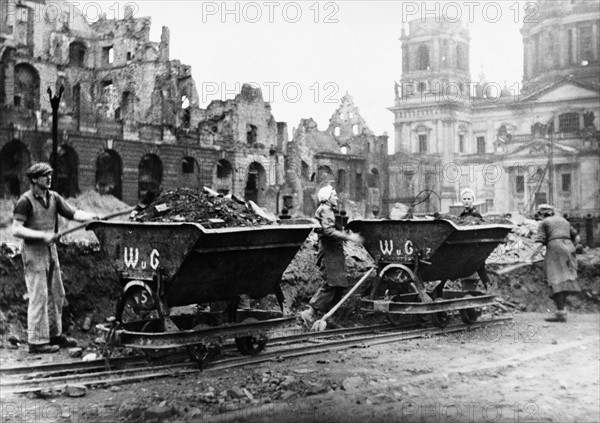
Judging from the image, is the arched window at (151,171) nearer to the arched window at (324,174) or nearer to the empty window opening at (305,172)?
the empty window opening at (305,172)

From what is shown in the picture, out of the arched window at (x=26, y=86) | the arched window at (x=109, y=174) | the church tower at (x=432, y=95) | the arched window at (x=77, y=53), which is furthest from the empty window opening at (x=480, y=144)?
the arched window at (x=26, y=86)

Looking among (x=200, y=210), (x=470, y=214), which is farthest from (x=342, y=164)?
(x=200, y=210)

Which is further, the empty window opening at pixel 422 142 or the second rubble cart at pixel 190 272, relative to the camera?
the empty window opening at pixel 422 142

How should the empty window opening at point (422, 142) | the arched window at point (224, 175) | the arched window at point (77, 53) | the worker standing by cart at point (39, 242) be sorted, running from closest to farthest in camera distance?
the worker standing by cart at point (39, 242) → the arched window at point (224, 175) → the arched window at point (77, 53) → the empty window opening at point (422, 142)

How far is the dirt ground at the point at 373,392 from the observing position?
18.2 feet

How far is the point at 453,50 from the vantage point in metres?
58.5

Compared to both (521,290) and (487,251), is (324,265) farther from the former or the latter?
(521,290)

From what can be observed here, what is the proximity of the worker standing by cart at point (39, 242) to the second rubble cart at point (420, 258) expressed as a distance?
12.8 feet

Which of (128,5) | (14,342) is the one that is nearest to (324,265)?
(14,342)

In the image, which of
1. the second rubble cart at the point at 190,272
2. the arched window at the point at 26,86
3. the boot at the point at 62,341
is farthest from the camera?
the arched window at the point at 26,86

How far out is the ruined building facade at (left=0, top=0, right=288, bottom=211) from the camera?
29.8 metres

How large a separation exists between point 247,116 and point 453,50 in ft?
87.9

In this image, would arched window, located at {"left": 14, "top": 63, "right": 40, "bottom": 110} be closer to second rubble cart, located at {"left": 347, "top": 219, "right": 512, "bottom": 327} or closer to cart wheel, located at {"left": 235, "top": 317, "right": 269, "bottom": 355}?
second rubble cart, located at {"left": 347, "top": 219, "right": 512, "bottom": 327}

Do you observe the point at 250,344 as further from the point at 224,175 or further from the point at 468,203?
the point at 224,175
